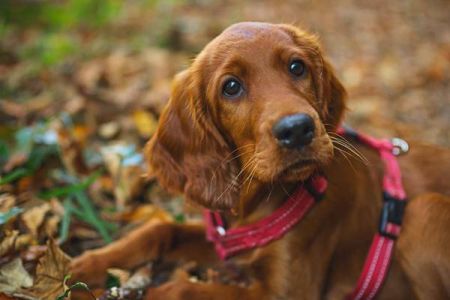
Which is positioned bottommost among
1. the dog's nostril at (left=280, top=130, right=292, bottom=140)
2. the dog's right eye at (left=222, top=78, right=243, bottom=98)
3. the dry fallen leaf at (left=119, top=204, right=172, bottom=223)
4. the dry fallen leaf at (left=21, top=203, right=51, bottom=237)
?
the dry fallen leaf at (left=119, top=204, right=172, bottom=223)

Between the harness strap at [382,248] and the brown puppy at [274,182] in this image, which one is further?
the harness strap at [382,248]

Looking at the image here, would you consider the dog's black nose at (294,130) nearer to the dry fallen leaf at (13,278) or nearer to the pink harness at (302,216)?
the pink harness at (302,216)

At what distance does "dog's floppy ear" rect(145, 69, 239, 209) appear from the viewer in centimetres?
275

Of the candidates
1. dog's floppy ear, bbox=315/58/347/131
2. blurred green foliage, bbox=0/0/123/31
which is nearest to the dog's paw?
dog's floppy ear, bbox=315/58/347/131

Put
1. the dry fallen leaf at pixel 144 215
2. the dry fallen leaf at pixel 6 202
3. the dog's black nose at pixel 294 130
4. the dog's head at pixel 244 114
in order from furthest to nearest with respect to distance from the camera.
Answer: the dry fallen leaf at pixel 144 215, the dry fallen leaf at pixel 6 202, the dog's head at pixel 244 114, the dog's black nose at pixel 294 130

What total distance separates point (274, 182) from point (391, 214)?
2.13 ft

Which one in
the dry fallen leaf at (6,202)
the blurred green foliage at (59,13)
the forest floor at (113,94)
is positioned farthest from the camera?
the blurred green foliage at (59,13)

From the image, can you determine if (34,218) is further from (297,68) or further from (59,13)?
(59,13)

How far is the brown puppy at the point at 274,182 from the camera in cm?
262

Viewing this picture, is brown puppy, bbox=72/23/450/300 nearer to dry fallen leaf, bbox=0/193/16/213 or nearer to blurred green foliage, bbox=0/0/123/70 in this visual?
dry fallen leaf, bbox=0/193/16/213

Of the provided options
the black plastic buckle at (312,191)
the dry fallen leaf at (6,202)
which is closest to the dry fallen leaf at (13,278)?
the dry fallen leaf at (6,202)

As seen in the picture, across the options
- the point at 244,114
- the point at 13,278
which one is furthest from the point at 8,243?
the point at 244,114

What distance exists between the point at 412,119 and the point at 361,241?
108 inches

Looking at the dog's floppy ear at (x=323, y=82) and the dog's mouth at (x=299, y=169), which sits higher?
the dog's floppy ear at (x=323, y=82)
